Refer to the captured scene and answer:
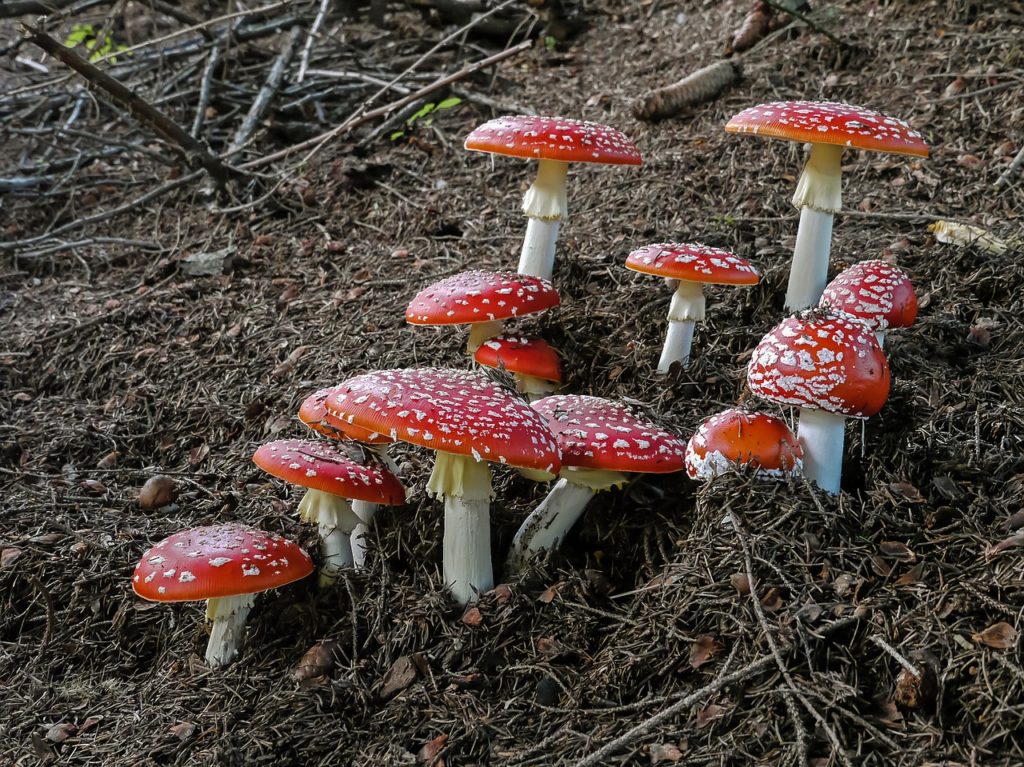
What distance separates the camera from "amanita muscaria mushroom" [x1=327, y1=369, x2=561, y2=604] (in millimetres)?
3014

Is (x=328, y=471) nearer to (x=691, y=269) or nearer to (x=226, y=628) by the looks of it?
(x=226, y=628)

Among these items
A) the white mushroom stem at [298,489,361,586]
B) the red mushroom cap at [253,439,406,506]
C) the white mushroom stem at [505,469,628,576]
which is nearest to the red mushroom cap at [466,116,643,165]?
the white mushroom stem at [505,469,628,576]

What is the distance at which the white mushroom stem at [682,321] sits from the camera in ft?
14.2

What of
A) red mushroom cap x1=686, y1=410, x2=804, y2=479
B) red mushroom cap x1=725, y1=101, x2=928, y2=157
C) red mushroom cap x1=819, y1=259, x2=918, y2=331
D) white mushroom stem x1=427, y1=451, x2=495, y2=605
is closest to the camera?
red mushroom cap x1=686, y1=410, x2=804, y2=479

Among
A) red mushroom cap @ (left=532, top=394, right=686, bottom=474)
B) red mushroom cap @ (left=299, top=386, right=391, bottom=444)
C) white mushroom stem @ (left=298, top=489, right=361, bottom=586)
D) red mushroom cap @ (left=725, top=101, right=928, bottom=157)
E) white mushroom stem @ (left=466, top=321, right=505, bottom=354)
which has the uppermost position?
red mushroom cap @ (left=725, top=101, right=928, bottom=157)

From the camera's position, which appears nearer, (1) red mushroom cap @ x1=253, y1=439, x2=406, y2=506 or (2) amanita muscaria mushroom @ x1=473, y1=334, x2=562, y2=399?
(1) red mushroom cap @ x1=253, y1=439, x2=406, y2=506

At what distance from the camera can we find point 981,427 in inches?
140

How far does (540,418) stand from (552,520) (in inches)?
27.3

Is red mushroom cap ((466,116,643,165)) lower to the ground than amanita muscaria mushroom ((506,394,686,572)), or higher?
higher

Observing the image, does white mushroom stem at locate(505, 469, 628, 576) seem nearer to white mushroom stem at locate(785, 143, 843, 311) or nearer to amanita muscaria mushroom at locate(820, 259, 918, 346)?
amanita muscaria mushroom at locate(820, 259, 918, 346)

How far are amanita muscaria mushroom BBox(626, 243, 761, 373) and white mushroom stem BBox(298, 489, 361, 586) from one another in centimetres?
176

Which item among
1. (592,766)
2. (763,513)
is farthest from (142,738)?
(763,513)

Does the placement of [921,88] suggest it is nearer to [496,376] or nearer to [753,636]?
[496,376]

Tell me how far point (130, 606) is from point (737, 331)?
337cm
